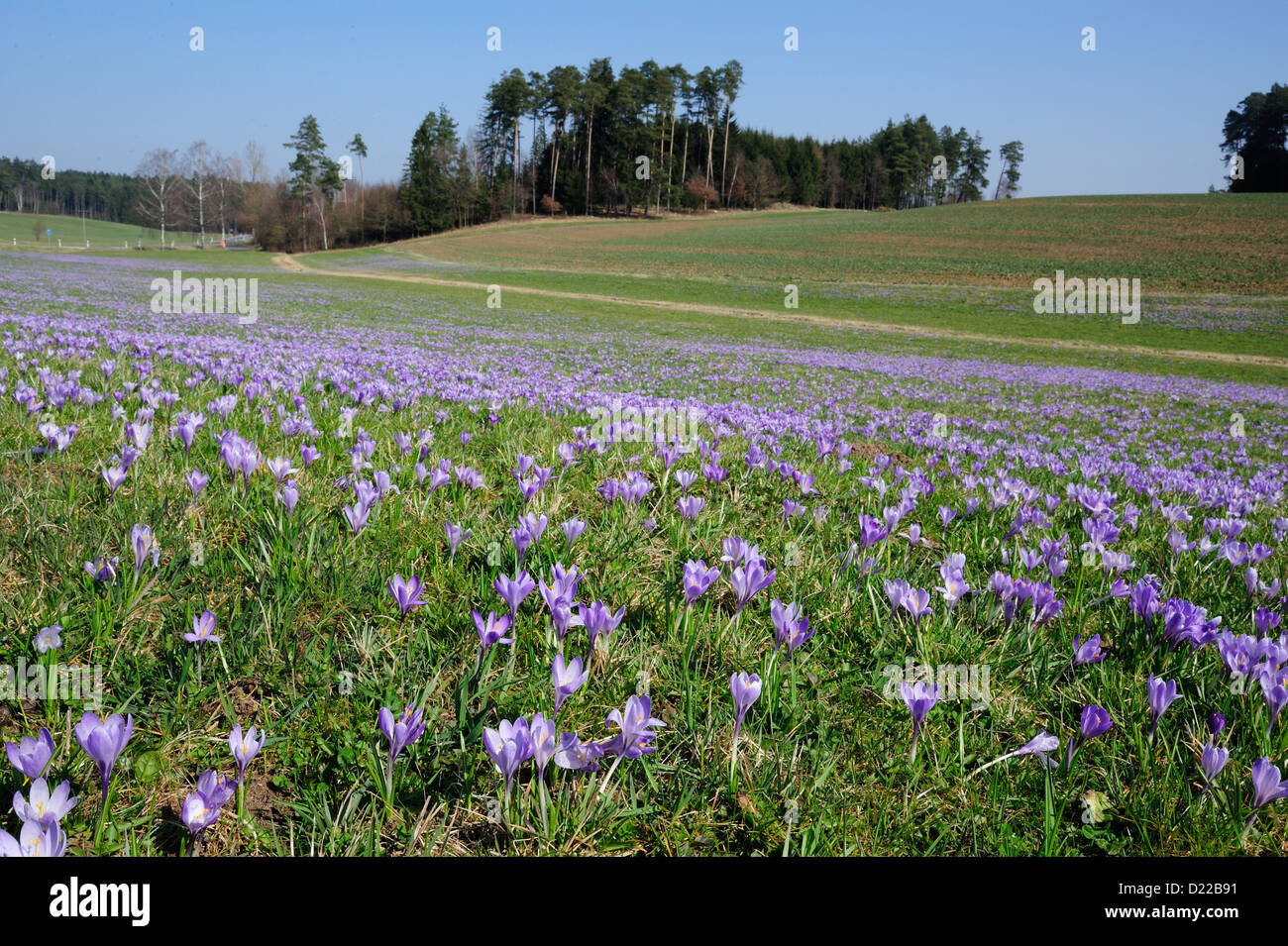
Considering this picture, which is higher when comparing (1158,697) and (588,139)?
(588,139)

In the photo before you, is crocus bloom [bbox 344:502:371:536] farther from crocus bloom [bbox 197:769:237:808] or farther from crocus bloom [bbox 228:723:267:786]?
crocus bloom [bbox 197:769:237:808]

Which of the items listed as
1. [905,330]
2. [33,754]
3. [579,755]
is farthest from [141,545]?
[905,330]

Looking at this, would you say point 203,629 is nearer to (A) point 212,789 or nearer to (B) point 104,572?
(B) point 104,572

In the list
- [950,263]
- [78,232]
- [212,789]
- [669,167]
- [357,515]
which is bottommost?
[212,789]

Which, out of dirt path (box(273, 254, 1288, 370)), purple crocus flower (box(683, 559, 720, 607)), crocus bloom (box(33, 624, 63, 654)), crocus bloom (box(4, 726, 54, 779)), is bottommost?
crocus bloom (box(4, 726, 54, 779))

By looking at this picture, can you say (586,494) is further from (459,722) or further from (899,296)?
(899,296)

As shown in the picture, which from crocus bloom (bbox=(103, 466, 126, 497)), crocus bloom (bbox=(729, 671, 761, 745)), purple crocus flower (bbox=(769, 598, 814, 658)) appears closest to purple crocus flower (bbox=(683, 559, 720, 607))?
purple crocus flower (bbox=(769, 598, 814, 658))

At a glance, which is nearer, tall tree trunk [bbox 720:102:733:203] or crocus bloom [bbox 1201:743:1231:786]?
crocus bloom [bbox 1201:743:1231:786]

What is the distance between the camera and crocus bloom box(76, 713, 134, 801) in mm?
1293

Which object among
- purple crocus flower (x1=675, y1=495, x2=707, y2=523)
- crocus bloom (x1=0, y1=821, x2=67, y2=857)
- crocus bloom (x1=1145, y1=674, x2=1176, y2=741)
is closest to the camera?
crocus bloom (x1=0, y1=821, x2=67, y2=857)

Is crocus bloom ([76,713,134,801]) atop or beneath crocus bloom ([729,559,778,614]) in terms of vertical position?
beneath

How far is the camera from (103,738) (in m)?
1.30

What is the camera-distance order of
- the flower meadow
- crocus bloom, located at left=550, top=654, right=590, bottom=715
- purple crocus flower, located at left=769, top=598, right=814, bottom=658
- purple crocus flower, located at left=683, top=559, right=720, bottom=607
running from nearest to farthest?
1. the flower meadow
2. crocus bloom, located at left=550, top=654, right=590, bottom=715
3. purple crocus flower, located at left=769, top=598, right=814, bottom=658
4. purple crocus flower, located at left=683, top=559, right=720, bottom=607

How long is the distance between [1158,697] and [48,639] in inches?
118
